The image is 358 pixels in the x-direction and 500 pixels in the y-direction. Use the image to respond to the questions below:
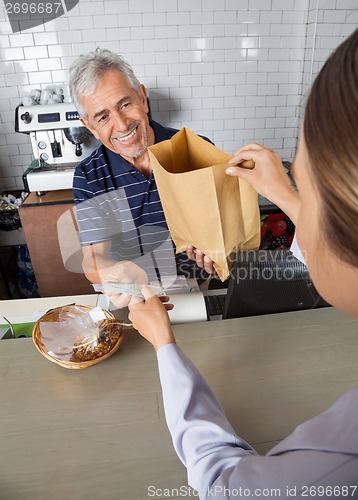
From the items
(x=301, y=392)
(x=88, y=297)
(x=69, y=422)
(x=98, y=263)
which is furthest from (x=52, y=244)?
(x=301, y=392)

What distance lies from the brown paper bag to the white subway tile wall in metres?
1.54

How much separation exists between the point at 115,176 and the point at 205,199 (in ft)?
2.60

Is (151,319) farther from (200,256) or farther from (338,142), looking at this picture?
(338,142)

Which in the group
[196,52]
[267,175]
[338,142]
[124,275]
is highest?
[338,142]

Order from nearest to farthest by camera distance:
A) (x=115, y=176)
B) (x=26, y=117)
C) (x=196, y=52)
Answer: (x=115, y=176), (x=26, y=117), (x=196, y=52)

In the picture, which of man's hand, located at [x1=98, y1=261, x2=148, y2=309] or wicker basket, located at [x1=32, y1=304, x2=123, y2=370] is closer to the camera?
wicker basket, located at [x1=32, y1=304, x2=123, y2=370]

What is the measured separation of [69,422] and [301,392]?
1.78 feet

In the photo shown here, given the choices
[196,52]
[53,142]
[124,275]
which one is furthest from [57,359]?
[196,52]

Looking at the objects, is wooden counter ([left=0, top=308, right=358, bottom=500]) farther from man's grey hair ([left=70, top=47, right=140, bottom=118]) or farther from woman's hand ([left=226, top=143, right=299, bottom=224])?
man's grey hair ([left=70, top=47, right=140, bottom=118])

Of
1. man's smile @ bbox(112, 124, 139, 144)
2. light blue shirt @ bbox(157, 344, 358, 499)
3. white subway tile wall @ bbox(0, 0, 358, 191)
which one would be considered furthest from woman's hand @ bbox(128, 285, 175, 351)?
white subway tile wall @ bbox(0, 0, 358, 191)

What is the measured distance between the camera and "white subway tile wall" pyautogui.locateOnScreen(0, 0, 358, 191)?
100 inches

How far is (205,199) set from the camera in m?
1.00

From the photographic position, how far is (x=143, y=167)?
1.73 m

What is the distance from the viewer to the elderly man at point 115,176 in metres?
1.51
